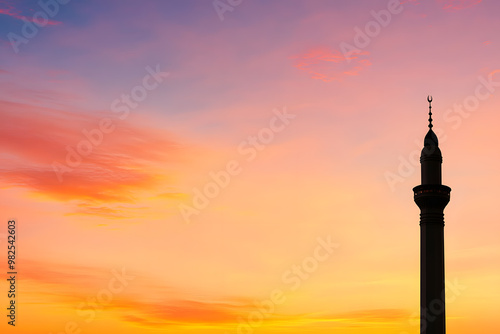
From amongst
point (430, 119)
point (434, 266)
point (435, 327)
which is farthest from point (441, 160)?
point (435, 327)

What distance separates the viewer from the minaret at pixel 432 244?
3703 inches

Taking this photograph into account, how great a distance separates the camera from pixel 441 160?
100000 millimetres

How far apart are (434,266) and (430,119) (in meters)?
24.2

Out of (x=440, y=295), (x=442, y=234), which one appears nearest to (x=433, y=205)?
(x=442, y=234)

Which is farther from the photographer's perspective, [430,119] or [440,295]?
[430,119]

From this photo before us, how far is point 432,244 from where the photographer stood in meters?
95.6

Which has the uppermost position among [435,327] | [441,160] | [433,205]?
[441,160]

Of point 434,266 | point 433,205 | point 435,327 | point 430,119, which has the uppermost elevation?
point 430,119

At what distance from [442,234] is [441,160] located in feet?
39.6

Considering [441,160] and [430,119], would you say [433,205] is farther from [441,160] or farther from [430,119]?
[430,119]

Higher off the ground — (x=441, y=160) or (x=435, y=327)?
(x=441, y=160)

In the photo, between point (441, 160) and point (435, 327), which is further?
point (441, 160)

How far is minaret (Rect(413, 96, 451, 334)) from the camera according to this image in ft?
309

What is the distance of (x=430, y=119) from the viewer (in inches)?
4033
